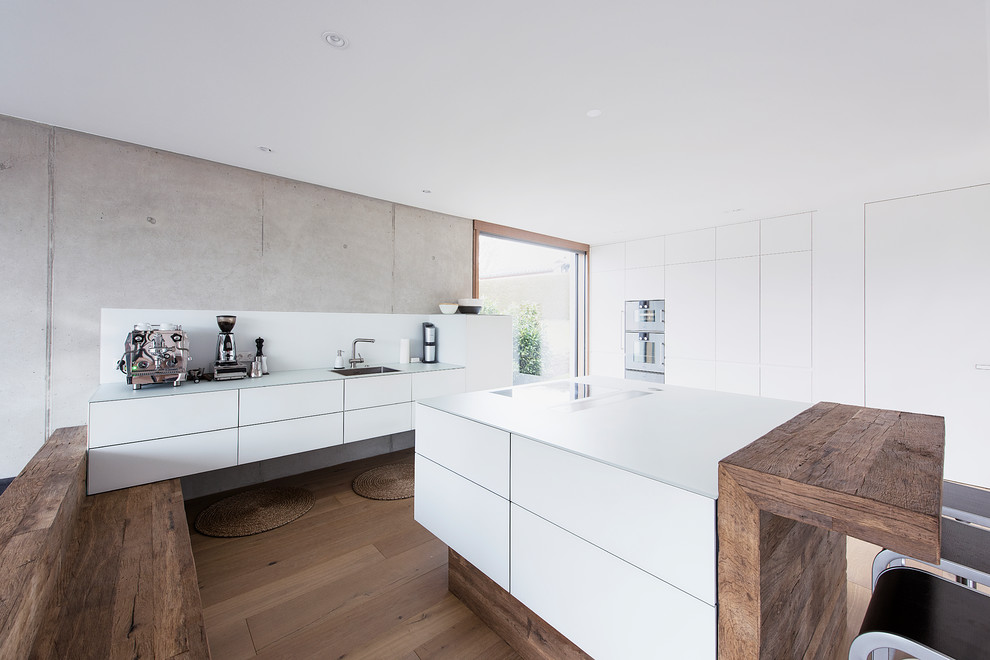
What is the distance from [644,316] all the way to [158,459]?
5.22 metres

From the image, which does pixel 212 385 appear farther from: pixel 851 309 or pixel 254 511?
pixel 851 309

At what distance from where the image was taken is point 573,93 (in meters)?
2.09

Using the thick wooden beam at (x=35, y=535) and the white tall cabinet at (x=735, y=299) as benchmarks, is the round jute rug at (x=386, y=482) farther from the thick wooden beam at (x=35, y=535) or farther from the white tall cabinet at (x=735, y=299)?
the white tall cabinet at (x=735, y=299)

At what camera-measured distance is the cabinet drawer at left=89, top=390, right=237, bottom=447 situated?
2.21 metres

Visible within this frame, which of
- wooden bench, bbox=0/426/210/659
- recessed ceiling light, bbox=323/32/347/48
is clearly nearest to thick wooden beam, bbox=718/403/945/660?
wooden bench, bbox=0/426/210/659

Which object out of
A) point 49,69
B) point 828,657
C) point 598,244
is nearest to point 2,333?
point 49,69

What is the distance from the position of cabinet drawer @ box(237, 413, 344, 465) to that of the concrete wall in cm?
103

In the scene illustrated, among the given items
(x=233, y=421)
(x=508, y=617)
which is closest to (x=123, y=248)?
(x=233, y=421)

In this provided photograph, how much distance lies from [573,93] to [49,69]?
2.54 metres

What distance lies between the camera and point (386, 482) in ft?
11.0

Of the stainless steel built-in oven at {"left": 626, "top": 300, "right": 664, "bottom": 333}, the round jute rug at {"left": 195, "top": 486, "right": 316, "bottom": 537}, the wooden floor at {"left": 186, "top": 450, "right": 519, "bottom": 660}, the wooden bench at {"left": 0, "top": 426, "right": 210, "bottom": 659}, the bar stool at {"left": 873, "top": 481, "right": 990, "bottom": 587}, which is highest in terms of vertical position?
the stainless steel built-in oven at {"left": 626, "top": 300, "right": 664, "bottom": 333}

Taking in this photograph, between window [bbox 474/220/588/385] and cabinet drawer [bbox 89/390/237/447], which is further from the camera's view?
window [bbox 474/220/588/385]

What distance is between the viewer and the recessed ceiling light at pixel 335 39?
168 centimetres

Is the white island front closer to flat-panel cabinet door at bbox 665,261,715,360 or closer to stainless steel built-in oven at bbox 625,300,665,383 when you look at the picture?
flat-panel cabinet door at bbox 665,261,715,360
